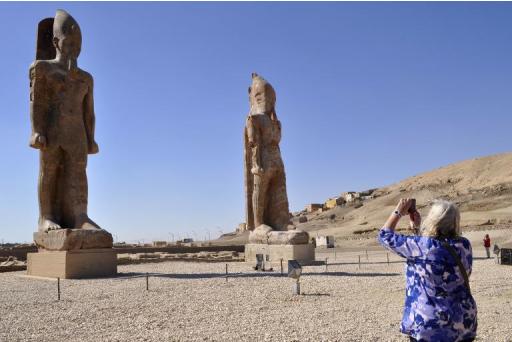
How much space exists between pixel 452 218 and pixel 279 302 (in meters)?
4.66

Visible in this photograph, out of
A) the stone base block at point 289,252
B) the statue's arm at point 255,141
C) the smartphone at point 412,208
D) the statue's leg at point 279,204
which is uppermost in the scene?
the statue's arm at point 255,141

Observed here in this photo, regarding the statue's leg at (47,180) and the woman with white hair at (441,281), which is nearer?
the woman with white hair at (441,281)

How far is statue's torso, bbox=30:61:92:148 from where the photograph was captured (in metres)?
10.8

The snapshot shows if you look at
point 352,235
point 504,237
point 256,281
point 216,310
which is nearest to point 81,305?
point 216,310

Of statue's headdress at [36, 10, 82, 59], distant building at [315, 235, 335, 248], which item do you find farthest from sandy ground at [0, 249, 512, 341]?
distant building at [315, 235, 335, 248]

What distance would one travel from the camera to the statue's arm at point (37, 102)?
1073cm

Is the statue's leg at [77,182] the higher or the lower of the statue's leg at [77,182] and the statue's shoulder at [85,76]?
the lower

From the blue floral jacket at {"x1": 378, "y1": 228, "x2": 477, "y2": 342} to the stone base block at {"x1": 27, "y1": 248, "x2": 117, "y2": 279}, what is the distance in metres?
8.02

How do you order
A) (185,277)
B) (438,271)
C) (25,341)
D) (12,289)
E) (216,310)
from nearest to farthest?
1. (438,271)
2. (25,341)
3. (216,310)
4. (12,289)
5. (185,277)

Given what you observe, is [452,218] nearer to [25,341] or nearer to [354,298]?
[25,341]

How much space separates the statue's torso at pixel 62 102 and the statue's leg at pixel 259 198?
519cm

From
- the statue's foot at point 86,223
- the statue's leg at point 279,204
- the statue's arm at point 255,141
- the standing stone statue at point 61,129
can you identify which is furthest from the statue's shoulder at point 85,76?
the statue's leg at point 279,204

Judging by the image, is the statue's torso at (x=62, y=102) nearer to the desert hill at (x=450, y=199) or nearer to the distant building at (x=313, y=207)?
the desert hill at (x=450, y=199)

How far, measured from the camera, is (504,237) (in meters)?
22.9
